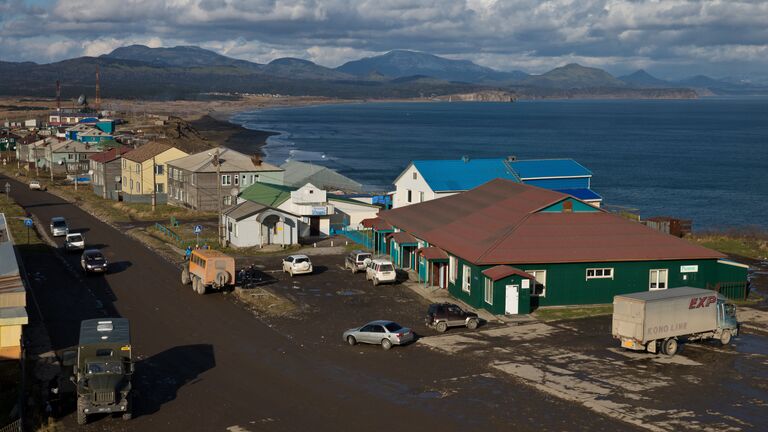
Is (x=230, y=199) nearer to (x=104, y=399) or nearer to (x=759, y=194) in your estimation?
(x=104, y=399)

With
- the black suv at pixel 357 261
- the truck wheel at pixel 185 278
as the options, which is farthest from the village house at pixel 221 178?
the truck wheel at pixel 185 278

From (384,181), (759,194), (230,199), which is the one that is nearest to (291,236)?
(230,199)

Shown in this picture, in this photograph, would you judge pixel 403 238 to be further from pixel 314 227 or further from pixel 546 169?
pixel 546 169

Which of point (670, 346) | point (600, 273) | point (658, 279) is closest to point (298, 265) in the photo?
point (600, 273)

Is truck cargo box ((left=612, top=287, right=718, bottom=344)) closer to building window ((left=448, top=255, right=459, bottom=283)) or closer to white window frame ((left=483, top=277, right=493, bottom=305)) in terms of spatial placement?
white window frame ((left=483, top=277, right=493, bottom=305))

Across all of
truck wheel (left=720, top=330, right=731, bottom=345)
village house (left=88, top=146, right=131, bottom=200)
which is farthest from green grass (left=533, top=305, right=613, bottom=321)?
village house (left=88, top=146, right=131, bottom=200)

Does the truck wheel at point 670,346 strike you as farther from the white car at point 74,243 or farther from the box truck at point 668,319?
the white car at point 74,243
